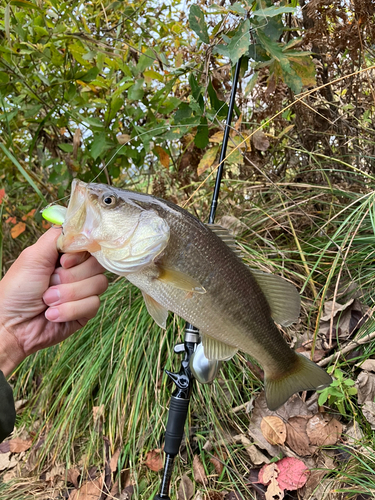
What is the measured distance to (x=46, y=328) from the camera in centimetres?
163

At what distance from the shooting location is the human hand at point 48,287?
139cm

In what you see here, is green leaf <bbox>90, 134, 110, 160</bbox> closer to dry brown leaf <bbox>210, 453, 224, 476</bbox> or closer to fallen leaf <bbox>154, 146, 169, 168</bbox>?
fallen leaf <bbox>154, 146, 169, 168</bbox>

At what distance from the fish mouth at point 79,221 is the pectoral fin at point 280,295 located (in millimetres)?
509

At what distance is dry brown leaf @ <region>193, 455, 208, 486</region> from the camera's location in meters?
2.00

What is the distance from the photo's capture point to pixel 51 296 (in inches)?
56.7

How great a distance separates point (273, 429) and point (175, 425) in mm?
697

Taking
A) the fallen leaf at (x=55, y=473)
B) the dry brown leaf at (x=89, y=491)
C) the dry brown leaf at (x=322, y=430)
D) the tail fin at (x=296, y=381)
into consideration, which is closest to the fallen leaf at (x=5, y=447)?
the fallen leaf at (x=55, y=473)

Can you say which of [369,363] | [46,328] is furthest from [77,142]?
[369,363]

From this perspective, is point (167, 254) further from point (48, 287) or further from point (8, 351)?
point (8, 351)

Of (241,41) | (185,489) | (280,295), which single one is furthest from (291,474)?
(241,41)

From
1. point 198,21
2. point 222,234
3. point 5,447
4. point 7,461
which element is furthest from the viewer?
point 5,447

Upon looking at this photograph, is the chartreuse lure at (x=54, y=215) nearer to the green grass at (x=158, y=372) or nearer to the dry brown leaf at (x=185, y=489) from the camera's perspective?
the green grass at (x=158, y=372)

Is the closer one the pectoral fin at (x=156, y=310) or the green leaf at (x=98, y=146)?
the pectoral fin at (x=156, y=310)

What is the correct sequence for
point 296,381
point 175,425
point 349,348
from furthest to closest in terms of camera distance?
1. point 349,348
2. point 175,425
3. point 296,381
